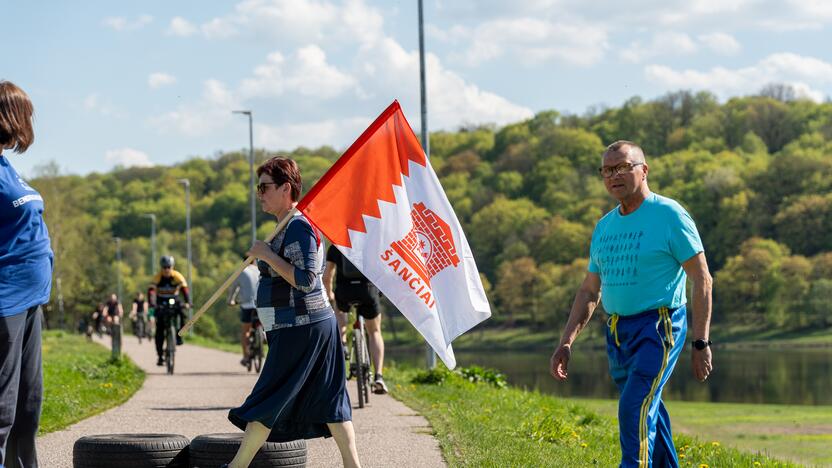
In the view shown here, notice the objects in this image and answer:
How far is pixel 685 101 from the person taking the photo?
164 m

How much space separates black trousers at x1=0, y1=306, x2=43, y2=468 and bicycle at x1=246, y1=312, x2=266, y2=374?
1361 cm

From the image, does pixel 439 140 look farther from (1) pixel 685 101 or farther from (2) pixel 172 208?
(2) pixel 172 208

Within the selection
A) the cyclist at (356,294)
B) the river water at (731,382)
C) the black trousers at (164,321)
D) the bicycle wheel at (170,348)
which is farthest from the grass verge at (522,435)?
the river water at (731,382)

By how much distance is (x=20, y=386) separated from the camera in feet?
19.5

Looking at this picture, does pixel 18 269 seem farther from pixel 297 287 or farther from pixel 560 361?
pixel 560 361

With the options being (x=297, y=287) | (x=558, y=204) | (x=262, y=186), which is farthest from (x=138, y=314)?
(x=558, y=204)

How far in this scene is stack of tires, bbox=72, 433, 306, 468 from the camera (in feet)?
23.1

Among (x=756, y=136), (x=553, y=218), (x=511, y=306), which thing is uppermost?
(x=756, y=136)

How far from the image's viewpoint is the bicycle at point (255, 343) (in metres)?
19.8

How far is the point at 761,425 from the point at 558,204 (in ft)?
385

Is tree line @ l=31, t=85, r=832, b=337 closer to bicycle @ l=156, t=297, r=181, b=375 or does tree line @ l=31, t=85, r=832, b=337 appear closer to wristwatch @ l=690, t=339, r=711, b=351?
bicycle @ l=156, t=297, r=181, b=375

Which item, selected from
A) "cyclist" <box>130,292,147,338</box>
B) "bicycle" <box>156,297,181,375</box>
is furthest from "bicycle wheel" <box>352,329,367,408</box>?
"cyclist" <box>130,292,147,338</box>

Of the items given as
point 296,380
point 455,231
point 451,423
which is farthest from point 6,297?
point 451,423

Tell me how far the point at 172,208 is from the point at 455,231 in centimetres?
14206
